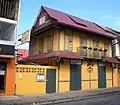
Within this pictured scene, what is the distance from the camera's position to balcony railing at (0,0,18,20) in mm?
19347

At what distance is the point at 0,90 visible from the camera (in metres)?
18.3

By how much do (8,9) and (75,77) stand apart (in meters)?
9.06

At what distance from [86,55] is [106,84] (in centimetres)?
507

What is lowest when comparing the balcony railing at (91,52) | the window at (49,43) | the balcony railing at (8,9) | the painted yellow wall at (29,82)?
the painted yellow wall at (29,82)

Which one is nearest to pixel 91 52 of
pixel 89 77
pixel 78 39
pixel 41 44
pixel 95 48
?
pixel 95 48

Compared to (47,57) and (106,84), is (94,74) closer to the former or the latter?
(106,84)

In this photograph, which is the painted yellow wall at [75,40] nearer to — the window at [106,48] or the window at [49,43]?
the window at [49,43]

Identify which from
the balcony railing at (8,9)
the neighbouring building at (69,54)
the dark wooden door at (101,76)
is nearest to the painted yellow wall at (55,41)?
the neighbouring building at (69,54)

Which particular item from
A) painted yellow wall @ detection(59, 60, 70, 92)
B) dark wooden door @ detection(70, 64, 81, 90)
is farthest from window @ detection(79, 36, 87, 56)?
painted yellow wall @ detection(59, 60, 70, 92)

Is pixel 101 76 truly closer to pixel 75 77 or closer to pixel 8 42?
pixel 75 77

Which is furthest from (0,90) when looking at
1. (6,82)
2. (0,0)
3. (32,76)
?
(0,0)

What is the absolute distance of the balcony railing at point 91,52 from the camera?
79.3ft

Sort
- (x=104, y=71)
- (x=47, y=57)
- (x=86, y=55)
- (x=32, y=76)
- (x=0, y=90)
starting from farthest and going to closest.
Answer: (x=104, y=71) < (x=86, y=55) < (x=47, y=57) < (x=32, y=76) < (x=0, y=90)

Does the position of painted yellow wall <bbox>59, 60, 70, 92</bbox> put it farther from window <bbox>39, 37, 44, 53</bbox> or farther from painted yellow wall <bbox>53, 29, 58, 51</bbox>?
window <bbox>39, 37, 44, 53</bbox>
